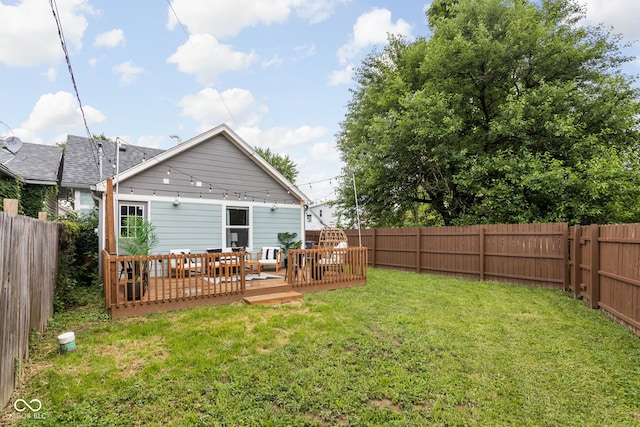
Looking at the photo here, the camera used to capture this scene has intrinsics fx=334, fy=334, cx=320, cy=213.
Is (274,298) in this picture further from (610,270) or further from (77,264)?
(77,264)

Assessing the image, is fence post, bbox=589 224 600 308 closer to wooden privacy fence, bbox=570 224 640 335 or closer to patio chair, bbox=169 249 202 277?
wooden privacy fence, bbox=570 224 640 335

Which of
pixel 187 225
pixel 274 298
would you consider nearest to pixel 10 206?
pixel 274 298

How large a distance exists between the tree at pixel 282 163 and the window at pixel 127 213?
102 feet

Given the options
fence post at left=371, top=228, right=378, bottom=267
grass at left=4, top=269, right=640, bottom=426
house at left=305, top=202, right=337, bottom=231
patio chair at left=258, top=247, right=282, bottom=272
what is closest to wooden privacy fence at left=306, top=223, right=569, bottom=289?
fence post at left=371, top=228, right=378, bottom=267

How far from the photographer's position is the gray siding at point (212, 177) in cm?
864

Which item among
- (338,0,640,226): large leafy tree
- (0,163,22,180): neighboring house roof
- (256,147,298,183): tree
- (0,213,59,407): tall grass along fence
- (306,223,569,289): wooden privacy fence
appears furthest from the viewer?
(256,147,298,183): tree

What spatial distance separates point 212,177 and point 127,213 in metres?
2.37

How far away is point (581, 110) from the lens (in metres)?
11.1

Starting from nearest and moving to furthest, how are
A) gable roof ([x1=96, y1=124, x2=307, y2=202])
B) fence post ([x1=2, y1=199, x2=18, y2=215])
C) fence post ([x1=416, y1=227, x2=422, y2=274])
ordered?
fence post ([x1=2, y1=199, x2=18, y2=215])
gable roof ([x1=96, y1=124, x2=307, y2=202])
fence post ([x1=416, y1=227, x2=422, y2=274])

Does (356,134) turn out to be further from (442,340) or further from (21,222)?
(21,222)

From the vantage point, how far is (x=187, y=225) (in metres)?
9.07

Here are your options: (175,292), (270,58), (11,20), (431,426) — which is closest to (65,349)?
(175,292)

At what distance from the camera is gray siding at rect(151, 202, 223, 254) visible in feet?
28.3

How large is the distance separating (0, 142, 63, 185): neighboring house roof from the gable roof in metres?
3.70
